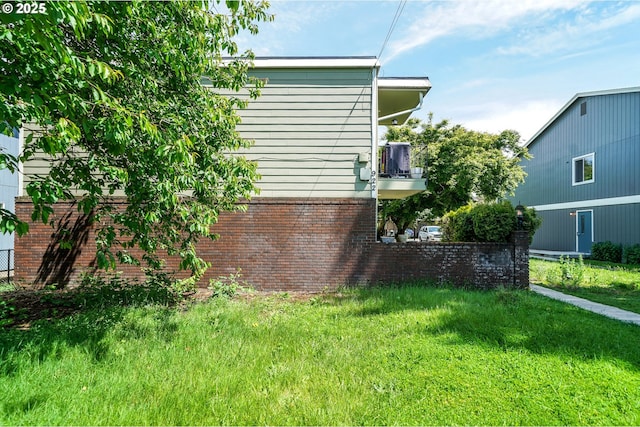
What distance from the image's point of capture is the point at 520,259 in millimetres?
7617

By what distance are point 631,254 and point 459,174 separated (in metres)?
7.38

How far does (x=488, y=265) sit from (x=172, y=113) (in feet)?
23.2

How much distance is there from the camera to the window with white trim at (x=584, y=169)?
54.6ft

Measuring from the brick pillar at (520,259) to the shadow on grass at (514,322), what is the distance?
0.48 meters

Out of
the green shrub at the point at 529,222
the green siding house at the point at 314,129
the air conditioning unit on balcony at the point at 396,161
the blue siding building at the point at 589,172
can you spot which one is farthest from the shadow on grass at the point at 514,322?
the blue siding building at the point at 589,172

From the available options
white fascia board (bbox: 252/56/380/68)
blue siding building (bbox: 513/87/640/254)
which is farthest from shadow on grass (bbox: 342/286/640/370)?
blue siding building (bbox: 513/87/640/254)

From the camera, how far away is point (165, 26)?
4613 mm

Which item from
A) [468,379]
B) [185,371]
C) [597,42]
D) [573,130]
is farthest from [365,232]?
[573,130]

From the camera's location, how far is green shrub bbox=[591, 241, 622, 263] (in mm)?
14438

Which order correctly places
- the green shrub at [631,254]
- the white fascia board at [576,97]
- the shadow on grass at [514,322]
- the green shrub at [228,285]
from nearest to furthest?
the shadow on grass at [514,322]
the green shrub at [228,285]
the green shrub at [631,254]
the white fascia board at [576,97]

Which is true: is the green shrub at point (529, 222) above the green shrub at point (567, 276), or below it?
above

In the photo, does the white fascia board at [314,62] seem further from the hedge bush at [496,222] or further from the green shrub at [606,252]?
the green shrub at [606,252]

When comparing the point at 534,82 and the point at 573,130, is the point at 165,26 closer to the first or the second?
the point at 534,82

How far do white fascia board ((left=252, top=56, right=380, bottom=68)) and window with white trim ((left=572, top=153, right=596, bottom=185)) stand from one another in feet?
49.3
